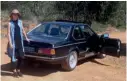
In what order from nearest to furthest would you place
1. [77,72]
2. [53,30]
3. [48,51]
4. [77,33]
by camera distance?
[48,51] < [77,72] < [53,30] < [77,33]

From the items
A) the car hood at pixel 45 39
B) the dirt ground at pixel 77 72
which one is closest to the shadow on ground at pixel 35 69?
the dirt ground at pixel 77 72

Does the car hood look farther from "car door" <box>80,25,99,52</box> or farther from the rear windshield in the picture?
"car door" <box>80,25,99,52</box>

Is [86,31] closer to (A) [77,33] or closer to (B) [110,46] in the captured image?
(A) [77,33]

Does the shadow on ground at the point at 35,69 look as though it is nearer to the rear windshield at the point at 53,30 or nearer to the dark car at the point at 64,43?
the dark car at the point at 64,43

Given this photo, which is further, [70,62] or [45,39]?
[70,62]

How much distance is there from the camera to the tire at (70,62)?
7992 mm

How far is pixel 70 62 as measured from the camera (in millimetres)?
8180

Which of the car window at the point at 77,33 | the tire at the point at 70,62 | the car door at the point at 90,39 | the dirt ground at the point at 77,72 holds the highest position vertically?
the car window at the point at 77,33

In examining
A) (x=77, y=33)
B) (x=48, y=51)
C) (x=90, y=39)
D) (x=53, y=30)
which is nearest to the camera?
(x=48, y=51)

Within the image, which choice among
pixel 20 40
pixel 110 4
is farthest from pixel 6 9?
pixel 20 40

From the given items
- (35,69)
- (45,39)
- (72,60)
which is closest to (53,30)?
(45,39)

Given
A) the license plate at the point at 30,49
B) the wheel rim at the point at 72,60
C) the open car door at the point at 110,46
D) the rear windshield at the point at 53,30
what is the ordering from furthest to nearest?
the open car door at the point at 110,46, the rear windshield at the point at 53,30, the wheel rim at the point at 72,60, the license plate at the point at 30,49

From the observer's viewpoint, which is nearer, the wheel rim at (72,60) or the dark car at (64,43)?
the dark car at (64,43)

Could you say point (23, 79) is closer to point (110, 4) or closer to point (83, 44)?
point (83, 44)
